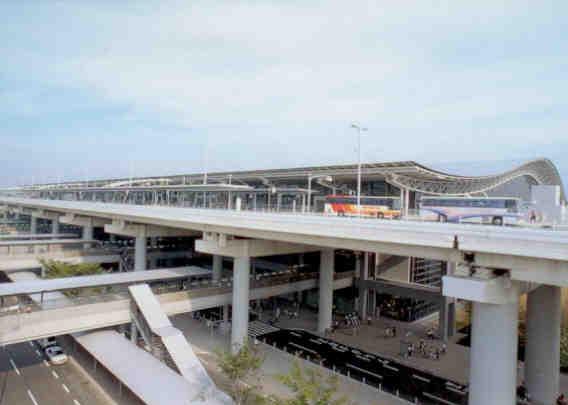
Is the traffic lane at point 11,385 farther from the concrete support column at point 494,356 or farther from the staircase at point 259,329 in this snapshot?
the concrete support column at point 494,356

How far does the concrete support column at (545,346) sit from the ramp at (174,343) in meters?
15.3

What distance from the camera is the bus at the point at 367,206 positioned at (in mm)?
32281

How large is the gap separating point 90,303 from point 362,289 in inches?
853

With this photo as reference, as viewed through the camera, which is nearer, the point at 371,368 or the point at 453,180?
the point at 371,368

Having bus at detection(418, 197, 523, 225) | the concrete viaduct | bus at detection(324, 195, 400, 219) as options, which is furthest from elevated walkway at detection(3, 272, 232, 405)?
bus at detection(418, 197, 523, 225)

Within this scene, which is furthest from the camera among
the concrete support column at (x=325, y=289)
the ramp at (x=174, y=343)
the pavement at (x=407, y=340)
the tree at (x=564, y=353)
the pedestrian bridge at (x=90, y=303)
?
the concrete support column at (x=325, y=289)

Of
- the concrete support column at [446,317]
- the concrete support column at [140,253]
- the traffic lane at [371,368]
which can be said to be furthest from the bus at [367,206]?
the concrete support column at [140,253]

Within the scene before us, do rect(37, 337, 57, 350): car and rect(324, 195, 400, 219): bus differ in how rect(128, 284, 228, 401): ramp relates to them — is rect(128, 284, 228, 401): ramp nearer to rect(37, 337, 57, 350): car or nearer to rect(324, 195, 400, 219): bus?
rect(37, 337, 57, 350): car

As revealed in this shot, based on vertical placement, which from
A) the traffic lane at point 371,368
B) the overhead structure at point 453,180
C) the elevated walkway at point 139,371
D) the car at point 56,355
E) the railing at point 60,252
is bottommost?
the traffic lane at point 371,368

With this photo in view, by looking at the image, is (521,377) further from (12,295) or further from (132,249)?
(132,249)

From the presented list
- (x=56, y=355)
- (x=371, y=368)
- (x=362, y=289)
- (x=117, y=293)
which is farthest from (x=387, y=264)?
(x=56, y=355)

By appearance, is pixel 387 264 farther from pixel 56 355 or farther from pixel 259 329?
pixel 56 355

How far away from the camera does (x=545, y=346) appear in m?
19.8

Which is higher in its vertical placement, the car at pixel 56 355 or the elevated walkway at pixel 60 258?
the elevated walkway at pixel 60 258
